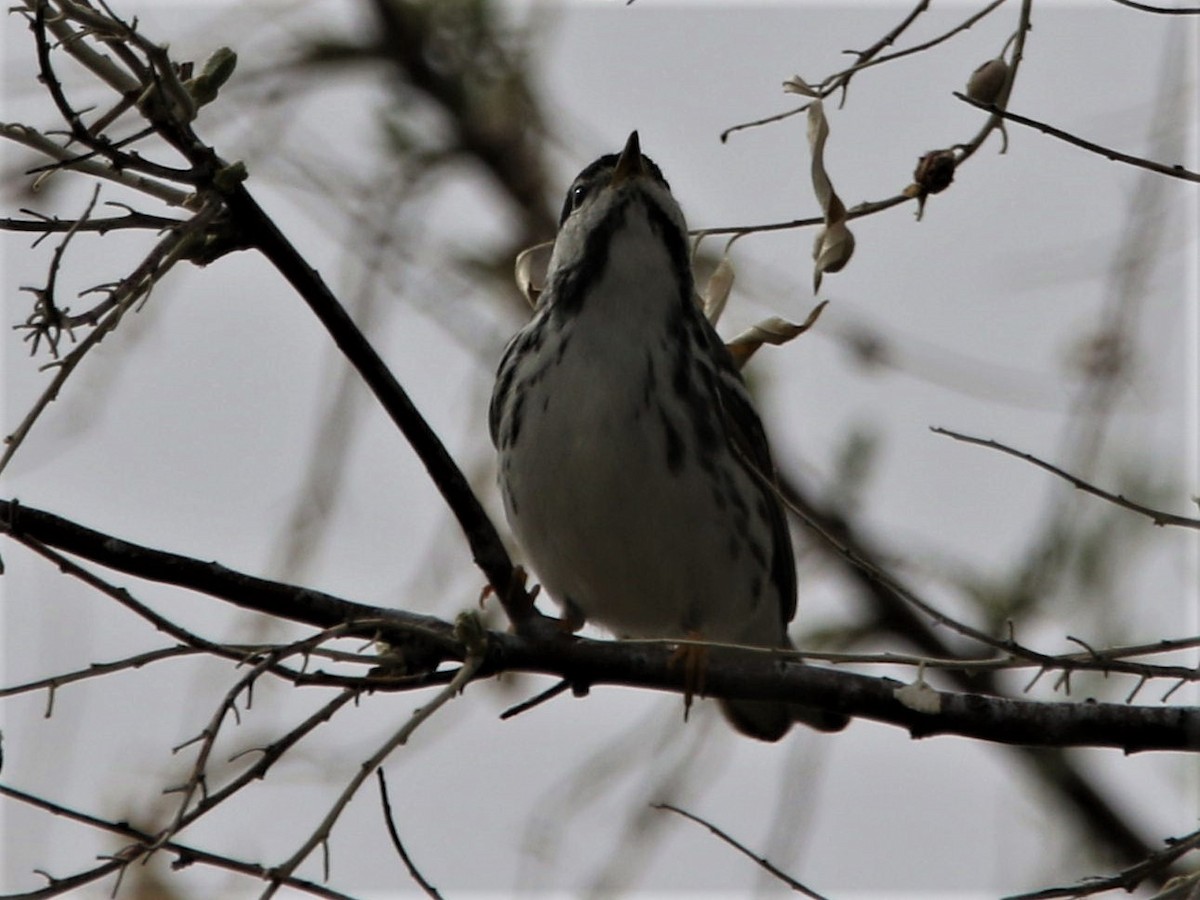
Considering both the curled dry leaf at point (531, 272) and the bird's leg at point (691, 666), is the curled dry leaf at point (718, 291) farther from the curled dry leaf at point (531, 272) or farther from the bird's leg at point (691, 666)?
the bird's leg at point (691, 666)

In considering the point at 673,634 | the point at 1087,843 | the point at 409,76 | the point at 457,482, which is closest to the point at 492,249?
the point at 409,76

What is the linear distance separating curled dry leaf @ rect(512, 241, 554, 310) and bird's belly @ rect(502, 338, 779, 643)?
43cm

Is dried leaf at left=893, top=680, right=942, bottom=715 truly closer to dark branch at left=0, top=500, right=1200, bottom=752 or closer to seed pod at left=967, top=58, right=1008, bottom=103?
dark branch at left=0, top=500, right=1200, bottom=752

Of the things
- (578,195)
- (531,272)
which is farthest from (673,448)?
(578,195)

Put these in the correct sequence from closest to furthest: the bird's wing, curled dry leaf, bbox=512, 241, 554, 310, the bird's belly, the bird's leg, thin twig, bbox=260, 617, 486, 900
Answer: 1. thin twig, bbox=260, 617, 486, 900
2. the bird's leg
3. curled dry leaf, bbox=512, 241, 554, 310
4. the bird's belly
5. the bird's wing

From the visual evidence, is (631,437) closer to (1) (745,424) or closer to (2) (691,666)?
(1) (745,424)

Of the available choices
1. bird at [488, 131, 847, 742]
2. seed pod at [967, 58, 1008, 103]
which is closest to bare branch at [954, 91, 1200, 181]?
seed pod at [967, 58, 1008, 103]

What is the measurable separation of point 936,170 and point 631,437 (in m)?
1.74

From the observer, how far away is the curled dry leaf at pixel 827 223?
325 cm

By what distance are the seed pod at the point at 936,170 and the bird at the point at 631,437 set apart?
5.22 feet

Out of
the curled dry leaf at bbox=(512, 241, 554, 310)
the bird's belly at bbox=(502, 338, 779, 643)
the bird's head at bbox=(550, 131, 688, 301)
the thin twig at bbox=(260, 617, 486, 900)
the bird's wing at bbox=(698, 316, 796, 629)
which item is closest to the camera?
the thin twig at bbox=(260, 617, 486, 900)

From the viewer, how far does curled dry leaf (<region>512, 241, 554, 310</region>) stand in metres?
4.23

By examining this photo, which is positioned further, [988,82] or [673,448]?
[673,448]

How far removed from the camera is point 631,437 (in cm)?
477
